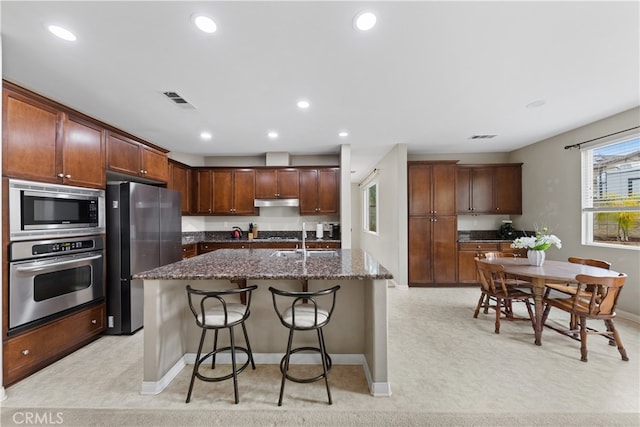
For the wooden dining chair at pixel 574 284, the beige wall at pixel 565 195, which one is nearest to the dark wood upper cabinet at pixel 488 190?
the beige wall at pixel 565 195

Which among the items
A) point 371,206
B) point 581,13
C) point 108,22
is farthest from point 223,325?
point 371,206

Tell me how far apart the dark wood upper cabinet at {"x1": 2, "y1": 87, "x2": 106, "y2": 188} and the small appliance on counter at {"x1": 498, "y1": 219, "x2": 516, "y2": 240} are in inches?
253

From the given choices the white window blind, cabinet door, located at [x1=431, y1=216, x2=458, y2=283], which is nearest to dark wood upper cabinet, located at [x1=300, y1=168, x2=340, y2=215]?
cabinet door, located at [x1=431, y1=216, x2=458, y2=283]

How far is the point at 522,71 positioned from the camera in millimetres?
2383

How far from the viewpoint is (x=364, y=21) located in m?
1.74

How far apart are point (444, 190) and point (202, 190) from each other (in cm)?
462

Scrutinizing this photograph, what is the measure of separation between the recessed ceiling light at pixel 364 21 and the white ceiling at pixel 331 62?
1.6 inches

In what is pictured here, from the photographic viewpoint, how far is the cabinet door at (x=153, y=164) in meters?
3.58

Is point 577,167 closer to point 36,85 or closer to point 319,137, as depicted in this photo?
point 319,137

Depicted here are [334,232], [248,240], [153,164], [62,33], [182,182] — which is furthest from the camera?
[334,232]

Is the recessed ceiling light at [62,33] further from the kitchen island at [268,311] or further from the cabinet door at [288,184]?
the cabinet door at [288,184]

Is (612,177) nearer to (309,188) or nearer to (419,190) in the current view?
(419,190)

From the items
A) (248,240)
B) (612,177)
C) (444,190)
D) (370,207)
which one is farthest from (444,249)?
(248,240)

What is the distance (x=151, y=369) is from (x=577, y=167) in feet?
19.2
